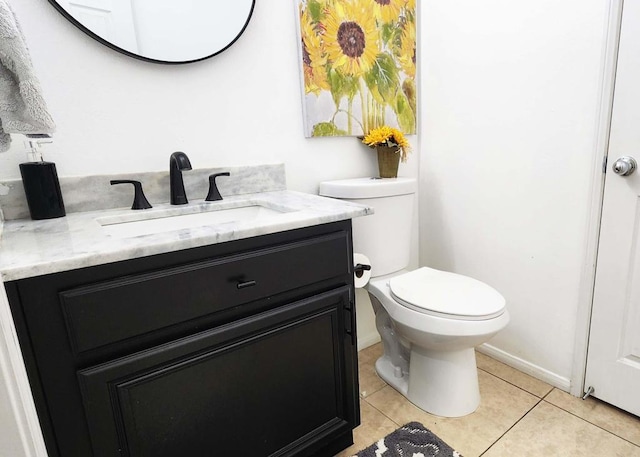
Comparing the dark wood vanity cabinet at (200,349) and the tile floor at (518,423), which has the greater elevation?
the dark wood vanity cabinet at (200,349)

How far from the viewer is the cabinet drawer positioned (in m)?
0.68

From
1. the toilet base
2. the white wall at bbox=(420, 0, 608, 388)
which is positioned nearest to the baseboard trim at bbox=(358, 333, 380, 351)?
the toilet base

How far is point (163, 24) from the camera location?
1137 millimetres

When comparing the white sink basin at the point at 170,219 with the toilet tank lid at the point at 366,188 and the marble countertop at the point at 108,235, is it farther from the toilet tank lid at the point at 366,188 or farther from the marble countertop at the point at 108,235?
the toilet tank lid at the point at 366,188

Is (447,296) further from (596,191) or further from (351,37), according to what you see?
(351,37)

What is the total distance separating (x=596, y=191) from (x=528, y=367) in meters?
0.79

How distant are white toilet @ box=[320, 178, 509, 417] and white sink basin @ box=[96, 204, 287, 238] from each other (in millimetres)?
376

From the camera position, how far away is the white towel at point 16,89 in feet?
2.06

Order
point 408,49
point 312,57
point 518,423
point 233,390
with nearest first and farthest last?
1. point 233,390
2. point 518,423
3. point 312,57
4. point 408,49

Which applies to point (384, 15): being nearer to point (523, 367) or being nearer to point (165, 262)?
point (165, 262)

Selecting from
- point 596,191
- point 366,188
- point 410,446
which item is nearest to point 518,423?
point 410,446

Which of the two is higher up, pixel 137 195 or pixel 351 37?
pixel 351 37

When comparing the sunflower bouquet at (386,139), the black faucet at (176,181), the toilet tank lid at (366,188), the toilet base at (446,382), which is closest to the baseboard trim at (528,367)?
the toilet base at (446,382)

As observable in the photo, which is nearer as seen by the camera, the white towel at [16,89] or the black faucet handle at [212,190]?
the white towel at [16,89]
